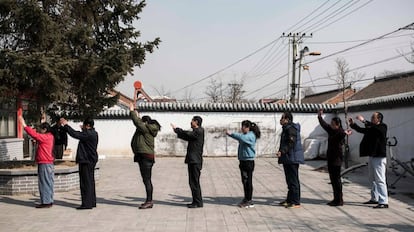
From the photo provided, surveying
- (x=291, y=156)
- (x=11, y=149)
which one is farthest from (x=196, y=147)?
(x=11, y=149)

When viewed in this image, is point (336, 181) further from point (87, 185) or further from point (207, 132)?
point (207, 132)

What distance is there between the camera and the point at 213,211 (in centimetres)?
729

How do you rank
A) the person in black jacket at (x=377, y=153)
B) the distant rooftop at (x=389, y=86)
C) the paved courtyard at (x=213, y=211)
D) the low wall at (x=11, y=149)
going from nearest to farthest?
1. the paved courtyard at (x=213, y=211)
2. the person in black jacket at (x=377, y=153)
3. the low wall at (x=11, y=149)
4. the distant rooftop at (x=389, y=86)

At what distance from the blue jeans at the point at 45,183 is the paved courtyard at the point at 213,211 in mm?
210

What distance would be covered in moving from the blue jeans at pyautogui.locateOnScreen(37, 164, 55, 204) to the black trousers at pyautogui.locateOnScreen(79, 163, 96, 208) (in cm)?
57

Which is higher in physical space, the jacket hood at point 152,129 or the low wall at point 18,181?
the jacket hood at point 152,129

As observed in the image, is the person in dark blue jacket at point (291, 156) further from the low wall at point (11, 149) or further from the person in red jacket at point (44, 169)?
the low wall at point (11, 149)

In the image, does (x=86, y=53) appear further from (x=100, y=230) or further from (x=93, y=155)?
(x=100, y=230)

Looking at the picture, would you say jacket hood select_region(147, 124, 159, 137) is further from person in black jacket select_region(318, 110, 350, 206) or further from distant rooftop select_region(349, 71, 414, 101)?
distant rooftop select_region(349, 71, 414, 101)

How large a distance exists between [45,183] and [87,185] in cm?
73

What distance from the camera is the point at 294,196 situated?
754 centimetres

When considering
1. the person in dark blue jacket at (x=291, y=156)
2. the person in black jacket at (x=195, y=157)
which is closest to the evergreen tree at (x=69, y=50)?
the person in black jacket at (x=195, y=157)

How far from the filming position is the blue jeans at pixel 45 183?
7.56 m

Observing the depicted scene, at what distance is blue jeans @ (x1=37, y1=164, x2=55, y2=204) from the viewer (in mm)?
7559
